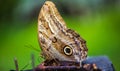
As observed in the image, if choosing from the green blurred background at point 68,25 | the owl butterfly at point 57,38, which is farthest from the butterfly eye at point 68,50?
the green blurred background at point 68,25

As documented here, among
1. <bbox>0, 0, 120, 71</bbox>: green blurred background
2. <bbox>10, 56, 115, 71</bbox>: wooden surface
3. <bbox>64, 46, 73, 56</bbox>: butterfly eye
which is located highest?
<bbox>0, 0, 120, 71</bbox>: green blurred background

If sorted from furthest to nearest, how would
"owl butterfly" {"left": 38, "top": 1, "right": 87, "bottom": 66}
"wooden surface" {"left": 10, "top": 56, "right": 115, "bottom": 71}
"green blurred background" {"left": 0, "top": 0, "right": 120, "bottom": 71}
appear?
1. "green blurred background" {"left": 0, "top": 0, "right": 120, "bottom": 71}
2. "owl butterfly" {"left": 38, "top": 1, "right": 87, "bottom": 66}
3. "wooden surface" {"left": 10, "top": 56, "right": 115, "bottom": 71}

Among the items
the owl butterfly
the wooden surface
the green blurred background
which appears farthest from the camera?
the green blurred background

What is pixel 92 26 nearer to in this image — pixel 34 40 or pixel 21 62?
pixel 34 40

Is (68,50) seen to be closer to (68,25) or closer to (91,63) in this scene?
(91,63)

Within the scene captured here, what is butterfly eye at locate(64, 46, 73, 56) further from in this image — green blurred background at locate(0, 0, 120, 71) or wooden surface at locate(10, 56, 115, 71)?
green blurred background at locate(0, 0, 120, 71)

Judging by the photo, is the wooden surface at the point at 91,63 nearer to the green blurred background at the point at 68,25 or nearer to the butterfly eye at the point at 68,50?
the butterfly eye at the point at 68,50

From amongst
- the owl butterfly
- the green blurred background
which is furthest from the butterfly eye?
the green blurred background
